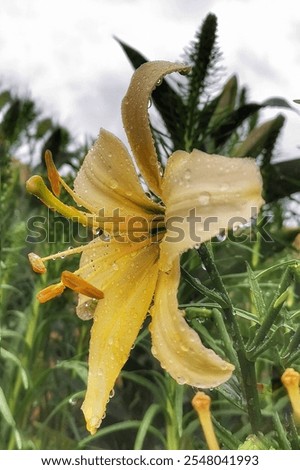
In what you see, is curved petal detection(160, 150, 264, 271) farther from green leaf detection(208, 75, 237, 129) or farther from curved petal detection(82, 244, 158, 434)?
green leaf detection(208, 75, 237, 129)

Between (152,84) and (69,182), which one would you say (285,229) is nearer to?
(69,182)

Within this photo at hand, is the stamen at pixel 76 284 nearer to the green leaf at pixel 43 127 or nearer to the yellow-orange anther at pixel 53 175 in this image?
the yellow-orange anther at pixel 53 175

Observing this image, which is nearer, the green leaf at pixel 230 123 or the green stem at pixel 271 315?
the green stem at pixel 271 315

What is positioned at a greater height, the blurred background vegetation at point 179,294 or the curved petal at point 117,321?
the curved petal at point 117,321

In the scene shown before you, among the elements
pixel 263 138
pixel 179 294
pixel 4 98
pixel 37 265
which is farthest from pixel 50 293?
pixel 4 98

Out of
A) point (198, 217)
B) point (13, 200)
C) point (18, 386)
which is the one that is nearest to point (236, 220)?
point (198, 217)

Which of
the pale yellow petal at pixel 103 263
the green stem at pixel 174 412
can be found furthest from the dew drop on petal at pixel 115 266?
the green stem at pixel 174 412

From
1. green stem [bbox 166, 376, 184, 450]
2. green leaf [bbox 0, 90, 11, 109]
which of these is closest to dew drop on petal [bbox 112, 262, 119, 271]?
green stem [bbox 166, 376, 184, 450]
